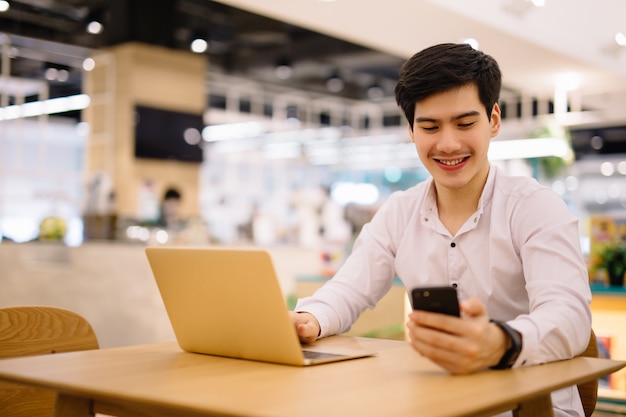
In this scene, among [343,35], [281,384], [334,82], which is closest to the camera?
[281,384]

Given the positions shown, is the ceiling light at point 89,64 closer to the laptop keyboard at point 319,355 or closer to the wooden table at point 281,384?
the wooden table at point 281,384

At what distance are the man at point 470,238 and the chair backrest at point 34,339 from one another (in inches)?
23.2

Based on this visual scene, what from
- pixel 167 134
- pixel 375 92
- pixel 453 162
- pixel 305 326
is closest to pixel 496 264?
pixel 453 162

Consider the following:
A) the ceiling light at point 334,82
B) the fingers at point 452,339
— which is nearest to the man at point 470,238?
the fingers at point 452,339

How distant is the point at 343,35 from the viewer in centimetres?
687

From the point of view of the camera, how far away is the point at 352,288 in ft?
6.82

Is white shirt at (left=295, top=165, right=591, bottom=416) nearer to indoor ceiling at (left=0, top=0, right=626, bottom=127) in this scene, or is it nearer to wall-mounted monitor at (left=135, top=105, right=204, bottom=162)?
indoor ceiling at (left=0, top=0, right=626, bottom=127)

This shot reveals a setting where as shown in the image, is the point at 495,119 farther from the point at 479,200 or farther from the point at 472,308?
the point at 472,308

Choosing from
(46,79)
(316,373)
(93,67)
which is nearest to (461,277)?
(316,373)

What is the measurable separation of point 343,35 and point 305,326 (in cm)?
536

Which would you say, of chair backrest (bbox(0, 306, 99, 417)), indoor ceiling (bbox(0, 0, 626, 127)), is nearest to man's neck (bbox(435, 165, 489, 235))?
chair backrest (bbox(0, 306, 99, 417))

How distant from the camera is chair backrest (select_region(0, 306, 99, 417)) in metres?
1.91

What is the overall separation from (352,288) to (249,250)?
0.68 metres

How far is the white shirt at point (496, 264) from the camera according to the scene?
1619 mm
